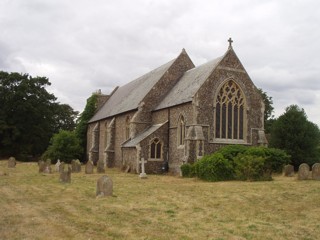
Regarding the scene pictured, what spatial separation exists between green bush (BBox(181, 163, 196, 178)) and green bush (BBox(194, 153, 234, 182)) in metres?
1.40

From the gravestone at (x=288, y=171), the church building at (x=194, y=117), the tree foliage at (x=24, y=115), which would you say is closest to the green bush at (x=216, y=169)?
the church building at (x=194, y=117)

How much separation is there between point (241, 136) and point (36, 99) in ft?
111

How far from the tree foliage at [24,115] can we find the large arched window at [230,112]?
1256 inches

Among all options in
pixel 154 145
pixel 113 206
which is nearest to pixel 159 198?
pixel 113 206

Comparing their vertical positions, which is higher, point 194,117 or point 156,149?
point 194,117

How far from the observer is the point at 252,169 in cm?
2022

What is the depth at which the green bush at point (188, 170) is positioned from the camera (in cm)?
2312

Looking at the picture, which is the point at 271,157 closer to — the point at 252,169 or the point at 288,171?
the point at 288,171

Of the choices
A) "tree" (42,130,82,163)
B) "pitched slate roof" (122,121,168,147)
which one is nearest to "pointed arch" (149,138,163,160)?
"pitched slate roof" (122,121,168,147)

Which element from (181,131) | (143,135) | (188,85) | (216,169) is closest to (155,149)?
(143,135)

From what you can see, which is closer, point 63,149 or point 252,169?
point 252,169

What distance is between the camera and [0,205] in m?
12.1

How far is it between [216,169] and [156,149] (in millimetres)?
7455

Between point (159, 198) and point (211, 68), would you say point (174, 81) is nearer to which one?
point (211, 68)
